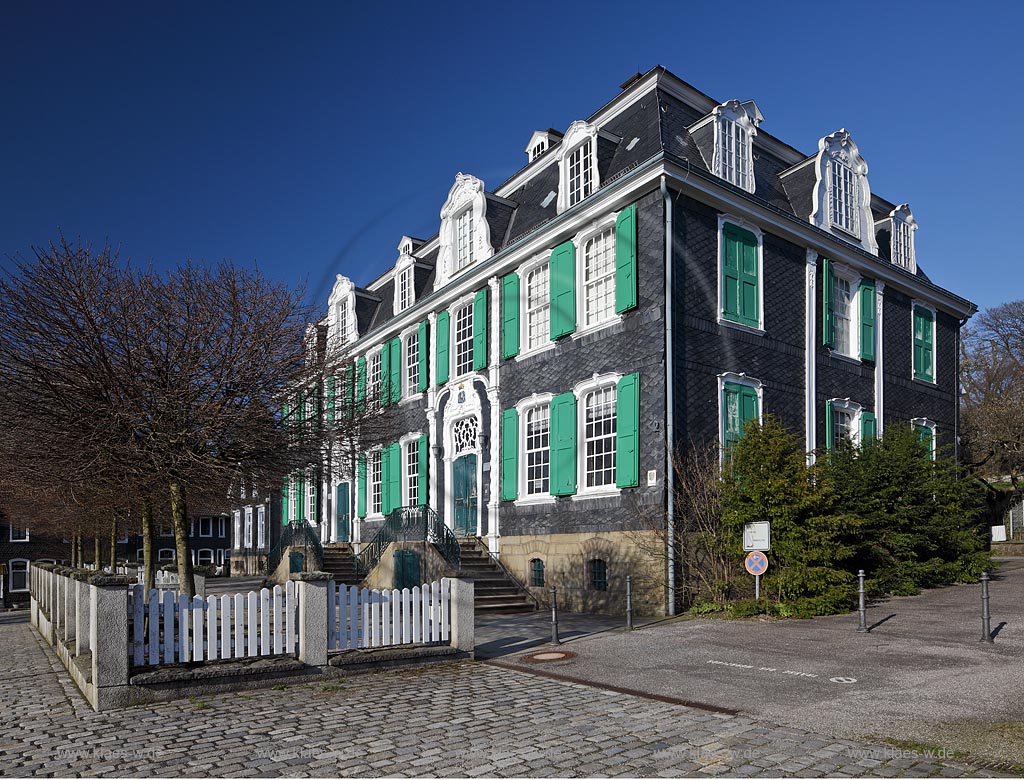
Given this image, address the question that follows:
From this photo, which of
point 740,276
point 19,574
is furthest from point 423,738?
point 19,574

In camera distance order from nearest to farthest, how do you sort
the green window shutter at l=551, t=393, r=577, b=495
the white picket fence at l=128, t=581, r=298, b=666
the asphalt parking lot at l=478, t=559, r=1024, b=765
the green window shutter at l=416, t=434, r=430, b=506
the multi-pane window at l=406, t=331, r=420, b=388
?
the asphalt parking lot at l=478, t=559, r=1024, b=765
the white picket fence at l=128, t=581, r=298, b=666
the green window shutter at l=551, t=393, r=577, b=495
the green window shutter at l=416, t=434, r=430, b=506
the multi-pane window at l=406, t=331, r=420, b=388

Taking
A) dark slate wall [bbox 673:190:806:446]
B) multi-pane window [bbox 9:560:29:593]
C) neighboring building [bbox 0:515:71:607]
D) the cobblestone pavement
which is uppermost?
dark slate wall [bbox 673:190:806:446]

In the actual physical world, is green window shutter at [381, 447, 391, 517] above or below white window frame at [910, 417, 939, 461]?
below

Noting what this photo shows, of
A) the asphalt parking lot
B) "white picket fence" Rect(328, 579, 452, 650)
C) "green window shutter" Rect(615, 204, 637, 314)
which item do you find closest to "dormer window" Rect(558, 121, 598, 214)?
"green window shutter" Rect(615, 204, 637, 314)

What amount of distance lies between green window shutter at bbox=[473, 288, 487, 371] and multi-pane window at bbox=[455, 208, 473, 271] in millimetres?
1520

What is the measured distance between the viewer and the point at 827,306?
68.3 feet

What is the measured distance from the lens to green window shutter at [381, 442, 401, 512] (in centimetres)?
2678

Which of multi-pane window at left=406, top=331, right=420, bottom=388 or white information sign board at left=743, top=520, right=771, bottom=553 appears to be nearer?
white information sign board at left=743, top=520, right=771, bottom=553

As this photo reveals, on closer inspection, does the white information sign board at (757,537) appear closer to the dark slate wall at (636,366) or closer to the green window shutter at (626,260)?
the dark slate wall at (636,366)

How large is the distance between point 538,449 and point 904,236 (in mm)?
12282

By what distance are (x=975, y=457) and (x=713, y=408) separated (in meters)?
21.0

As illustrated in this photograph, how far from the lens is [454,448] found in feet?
79.1

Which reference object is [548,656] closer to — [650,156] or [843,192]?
[650,156]

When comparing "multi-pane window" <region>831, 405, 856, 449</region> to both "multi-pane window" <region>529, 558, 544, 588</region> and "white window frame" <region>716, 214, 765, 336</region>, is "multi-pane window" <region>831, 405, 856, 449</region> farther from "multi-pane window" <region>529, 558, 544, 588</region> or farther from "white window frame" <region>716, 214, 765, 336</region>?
"multi-pane window" <region>529, 558, 544, 588</region>
